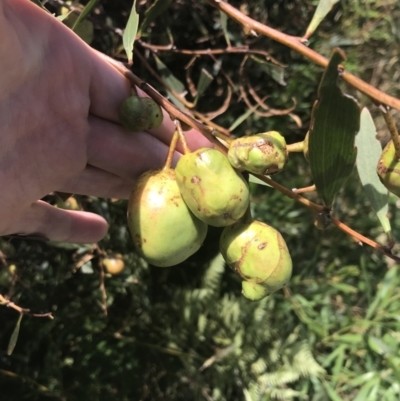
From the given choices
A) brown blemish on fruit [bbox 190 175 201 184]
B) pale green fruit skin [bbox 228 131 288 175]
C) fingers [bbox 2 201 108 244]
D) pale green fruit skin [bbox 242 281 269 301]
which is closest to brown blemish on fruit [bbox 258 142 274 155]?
pale green fruit skin [bbox 228 131 288 175]

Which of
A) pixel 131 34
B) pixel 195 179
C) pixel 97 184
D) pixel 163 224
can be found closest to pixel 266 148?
pixel 195 179

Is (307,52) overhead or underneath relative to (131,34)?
overhead

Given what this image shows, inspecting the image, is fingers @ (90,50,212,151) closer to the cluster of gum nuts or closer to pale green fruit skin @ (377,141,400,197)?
the cluster of gum nuts

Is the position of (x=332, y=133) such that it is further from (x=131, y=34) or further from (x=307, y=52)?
(x=131, y=34)

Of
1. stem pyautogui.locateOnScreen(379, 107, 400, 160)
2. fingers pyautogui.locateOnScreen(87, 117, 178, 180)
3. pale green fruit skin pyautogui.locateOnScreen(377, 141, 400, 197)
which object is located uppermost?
stem pyautogui.locateOnScreen(379, 107, 400, 160)

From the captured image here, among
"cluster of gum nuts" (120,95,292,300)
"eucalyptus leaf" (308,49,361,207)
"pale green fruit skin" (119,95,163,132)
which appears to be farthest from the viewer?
"pale green fruit skin" (119,95,163,132)

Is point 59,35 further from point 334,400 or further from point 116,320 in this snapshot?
point 334,400
